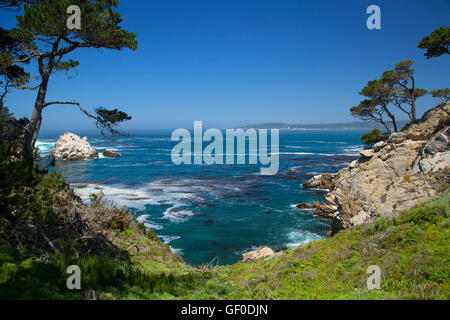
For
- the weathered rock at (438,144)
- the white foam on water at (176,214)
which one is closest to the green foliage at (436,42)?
the weathered rock at (438,144)

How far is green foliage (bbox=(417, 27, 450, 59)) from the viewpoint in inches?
717

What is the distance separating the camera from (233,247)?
17922 mm

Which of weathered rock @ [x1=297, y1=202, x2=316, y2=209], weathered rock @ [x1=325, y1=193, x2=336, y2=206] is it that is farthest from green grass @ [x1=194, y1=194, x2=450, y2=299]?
weathered rock @ [x1=297, y1=202, x2=316, y2=209]

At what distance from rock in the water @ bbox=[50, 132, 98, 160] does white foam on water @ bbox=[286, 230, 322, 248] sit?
59.1 metres

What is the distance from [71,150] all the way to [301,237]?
6245 centimetres

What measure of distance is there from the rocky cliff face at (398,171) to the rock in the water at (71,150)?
62.6 meters

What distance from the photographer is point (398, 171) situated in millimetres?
15070

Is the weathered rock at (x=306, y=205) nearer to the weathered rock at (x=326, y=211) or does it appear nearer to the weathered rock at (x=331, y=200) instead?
the weathered rock at (x=331, y=200)

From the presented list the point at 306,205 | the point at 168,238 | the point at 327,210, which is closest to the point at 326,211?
the point at 327,210

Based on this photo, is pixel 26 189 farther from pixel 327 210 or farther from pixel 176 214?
pixel 327 210

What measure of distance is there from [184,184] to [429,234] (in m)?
31.8

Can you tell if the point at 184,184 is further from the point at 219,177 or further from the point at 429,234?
the point at 429,234

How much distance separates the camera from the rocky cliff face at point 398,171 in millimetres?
11875
